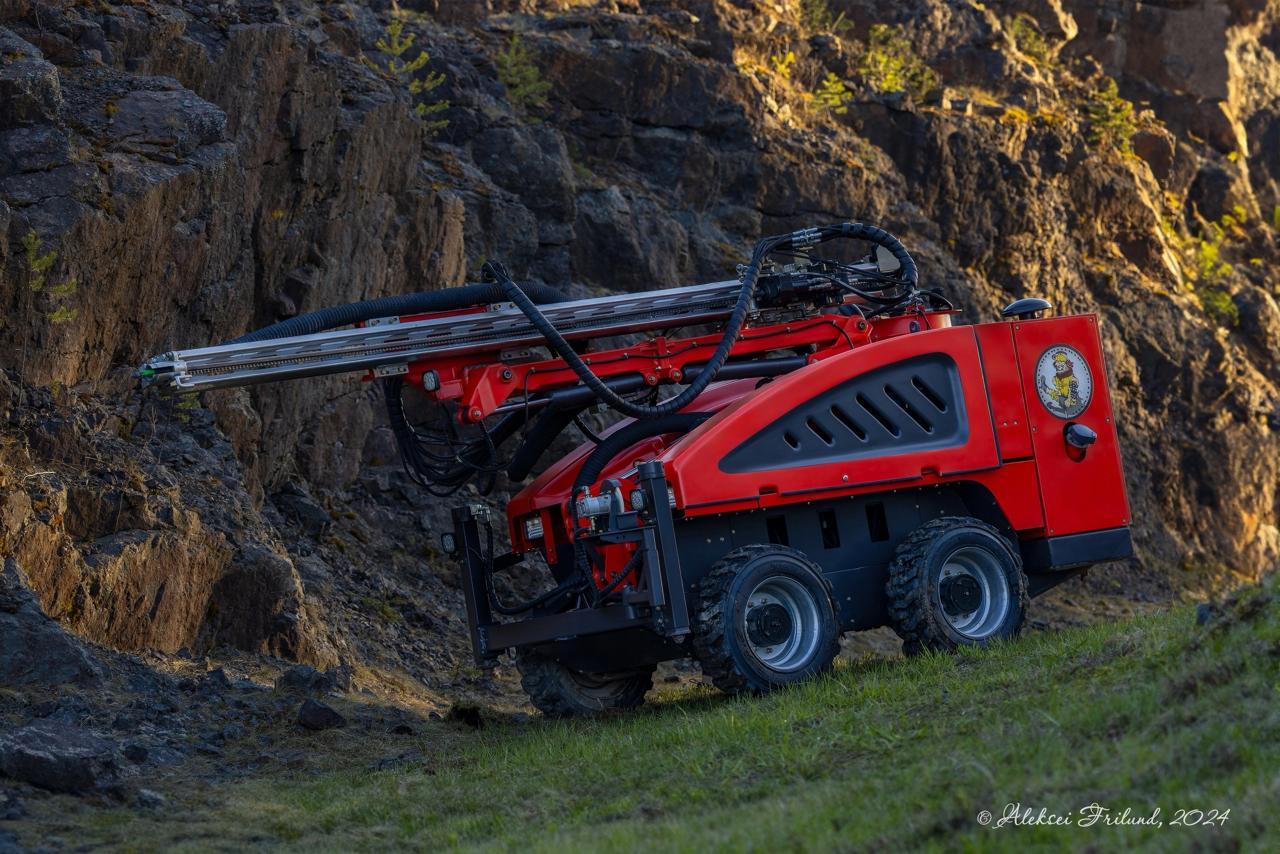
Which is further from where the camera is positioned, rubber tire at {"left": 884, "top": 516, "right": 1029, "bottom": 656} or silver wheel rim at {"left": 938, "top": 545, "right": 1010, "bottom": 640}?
silver wheel rim at {"left": 938, "top": 545, "right": 1010, "bottom": 640}

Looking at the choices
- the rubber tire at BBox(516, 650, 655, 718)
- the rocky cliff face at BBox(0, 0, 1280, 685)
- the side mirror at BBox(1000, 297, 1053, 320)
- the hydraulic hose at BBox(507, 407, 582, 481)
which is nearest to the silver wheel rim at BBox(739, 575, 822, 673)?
the rubber tire at BBox(516, 650, 655, 718)

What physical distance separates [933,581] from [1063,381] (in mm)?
2132

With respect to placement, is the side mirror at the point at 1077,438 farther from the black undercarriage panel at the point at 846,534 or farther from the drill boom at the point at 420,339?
the drill boom at the point at 420,339

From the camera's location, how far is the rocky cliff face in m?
12.7

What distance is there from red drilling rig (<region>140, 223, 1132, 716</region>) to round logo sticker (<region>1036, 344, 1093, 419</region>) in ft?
0.06

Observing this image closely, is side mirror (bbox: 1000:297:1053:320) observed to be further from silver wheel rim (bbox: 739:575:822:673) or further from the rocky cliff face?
the rocky cliff face

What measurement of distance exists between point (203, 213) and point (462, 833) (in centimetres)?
776

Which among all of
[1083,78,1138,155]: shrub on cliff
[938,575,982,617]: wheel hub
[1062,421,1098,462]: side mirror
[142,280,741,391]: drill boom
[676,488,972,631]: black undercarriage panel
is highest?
[1083,78,1138,155]: shrub on cliff

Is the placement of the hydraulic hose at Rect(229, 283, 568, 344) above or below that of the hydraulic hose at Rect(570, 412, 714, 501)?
above

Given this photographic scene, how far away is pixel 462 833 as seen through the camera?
7980 mm

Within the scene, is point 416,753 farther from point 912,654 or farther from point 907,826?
point 907,826

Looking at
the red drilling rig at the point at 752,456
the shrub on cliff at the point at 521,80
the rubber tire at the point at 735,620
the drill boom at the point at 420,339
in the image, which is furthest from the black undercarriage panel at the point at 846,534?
the shrub on cliff at the point at 521,80

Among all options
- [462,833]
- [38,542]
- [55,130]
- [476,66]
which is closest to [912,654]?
[462,833]

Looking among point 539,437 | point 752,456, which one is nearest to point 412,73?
point 539,437
